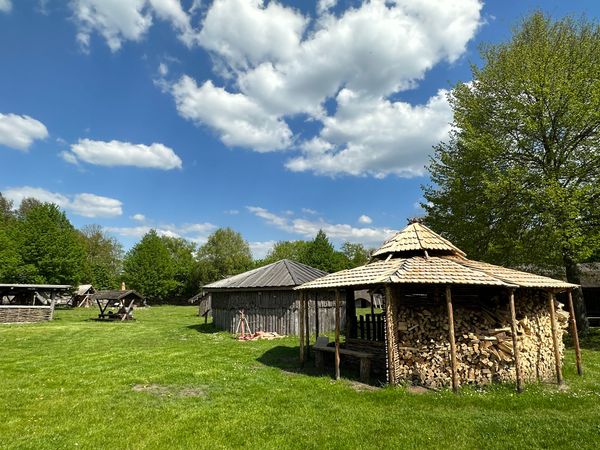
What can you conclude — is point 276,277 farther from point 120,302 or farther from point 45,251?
point 45,251

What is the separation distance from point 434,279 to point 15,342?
22871 mm

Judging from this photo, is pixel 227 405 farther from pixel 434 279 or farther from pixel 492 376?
pixel 492 376

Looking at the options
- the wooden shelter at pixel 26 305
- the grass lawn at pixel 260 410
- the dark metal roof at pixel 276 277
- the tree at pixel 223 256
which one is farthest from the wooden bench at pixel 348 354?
the tree at pixel 223 256

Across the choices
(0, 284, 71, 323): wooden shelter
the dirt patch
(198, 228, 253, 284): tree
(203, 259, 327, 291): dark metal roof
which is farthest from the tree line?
the dirt patch

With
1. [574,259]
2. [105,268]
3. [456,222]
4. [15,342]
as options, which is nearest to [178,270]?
[105,268]

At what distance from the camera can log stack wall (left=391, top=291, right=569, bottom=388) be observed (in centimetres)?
1120

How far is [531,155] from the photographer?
20000 mm

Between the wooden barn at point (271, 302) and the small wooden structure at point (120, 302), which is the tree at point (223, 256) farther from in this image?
the wooden barn at point (271, 302)

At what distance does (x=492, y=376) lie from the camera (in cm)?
1117

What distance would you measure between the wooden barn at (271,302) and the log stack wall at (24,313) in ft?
61.4

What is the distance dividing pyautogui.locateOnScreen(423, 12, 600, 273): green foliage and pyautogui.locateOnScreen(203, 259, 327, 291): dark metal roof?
896cm

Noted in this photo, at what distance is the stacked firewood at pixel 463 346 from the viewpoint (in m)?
11.2

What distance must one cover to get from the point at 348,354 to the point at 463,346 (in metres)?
3.65

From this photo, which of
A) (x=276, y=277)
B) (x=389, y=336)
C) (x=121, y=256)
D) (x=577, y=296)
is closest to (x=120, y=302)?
(x=276, y=277)
